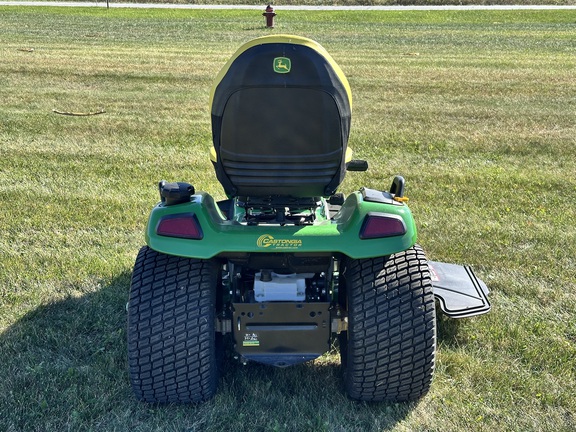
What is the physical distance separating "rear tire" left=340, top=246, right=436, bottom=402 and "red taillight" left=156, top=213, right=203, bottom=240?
0.72 meters

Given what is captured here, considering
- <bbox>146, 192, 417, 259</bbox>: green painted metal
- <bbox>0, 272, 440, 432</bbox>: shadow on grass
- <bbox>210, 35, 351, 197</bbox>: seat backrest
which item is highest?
<bbox>210, 35, 351, 197</bbox>: seat backrest

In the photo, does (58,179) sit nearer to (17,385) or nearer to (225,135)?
(17,385)

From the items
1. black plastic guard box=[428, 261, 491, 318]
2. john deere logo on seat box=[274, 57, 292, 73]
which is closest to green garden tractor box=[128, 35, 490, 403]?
john deere logo on seat box=[274, 57, 292, 73]

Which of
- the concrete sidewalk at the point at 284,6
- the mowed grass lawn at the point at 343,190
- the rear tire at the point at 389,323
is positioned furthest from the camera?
the concrete sidewalk at the point at 284,6

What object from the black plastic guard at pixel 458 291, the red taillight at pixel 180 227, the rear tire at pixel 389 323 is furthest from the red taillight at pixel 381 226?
the black plastic guard at pixel 458 291

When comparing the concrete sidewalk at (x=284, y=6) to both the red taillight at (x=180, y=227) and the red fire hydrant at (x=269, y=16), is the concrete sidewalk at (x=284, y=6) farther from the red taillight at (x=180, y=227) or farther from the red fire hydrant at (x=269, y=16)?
the red taillight at (x=180, y=227)

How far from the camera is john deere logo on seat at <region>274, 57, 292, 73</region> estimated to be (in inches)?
104

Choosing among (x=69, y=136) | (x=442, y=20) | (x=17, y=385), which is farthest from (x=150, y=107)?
(x=442, y=20)

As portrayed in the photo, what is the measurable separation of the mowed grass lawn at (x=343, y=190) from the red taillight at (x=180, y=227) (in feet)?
2.72

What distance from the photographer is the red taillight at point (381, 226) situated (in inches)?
111

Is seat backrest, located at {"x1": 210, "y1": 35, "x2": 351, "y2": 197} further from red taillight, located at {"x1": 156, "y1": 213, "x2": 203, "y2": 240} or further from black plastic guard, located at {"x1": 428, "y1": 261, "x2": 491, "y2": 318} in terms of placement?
black plastic guard, located at {"x1": 428, "y1": 261, "x2": 491, "y2": 318}

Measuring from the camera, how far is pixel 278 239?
2.74 metres

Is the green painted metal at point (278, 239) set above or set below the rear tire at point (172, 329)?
above

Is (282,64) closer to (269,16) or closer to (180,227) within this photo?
(180,227)
